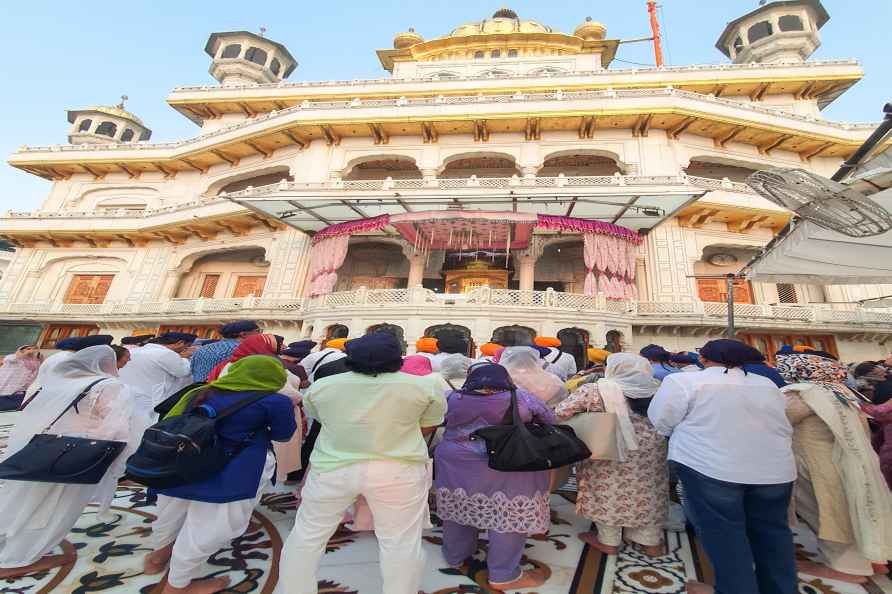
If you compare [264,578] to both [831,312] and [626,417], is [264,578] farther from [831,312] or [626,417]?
[831,312]

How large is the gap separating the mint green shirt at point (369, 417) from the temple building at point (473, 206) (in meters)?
8.55

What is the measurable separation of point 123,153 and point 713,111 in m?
26.1

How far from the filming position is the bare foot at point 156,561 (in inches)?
88.3

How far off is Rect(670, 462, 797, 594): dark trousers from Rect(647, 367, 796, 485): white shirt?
0.08m

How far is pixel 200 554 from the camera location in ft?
6.56

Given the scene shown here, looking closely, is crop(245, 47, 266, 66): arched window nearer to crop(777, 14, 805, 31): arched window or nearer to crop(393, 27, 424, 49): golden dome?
crop(393, 27, 424, 49): golden dome

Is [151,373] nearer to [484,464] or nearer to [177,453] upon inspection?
[177,453]

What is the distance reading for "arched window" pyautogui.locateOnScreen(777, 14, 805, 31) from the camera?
58.2 feet

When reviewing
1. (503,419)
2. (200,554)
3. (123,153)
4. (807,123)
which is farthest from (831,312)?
(123,153)

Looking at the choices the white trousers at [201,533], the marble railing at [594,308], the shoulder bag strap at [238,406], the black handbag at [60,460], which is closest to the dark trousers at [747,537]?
the shoulder bag strap at [238,406]

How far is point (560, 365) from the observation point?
199 inches

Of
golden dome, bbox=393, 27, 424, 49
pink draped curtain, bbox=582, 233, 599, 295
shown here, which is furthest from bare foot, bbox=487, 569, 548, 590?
golden dome, bbox=393, 27, 424, 49

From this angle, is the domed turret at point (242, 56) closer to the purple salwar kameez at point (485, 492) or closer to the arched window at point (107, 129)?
the arched window at point (107, 129)

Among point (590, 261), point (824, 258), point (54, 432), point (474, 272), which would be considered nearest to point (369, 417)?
point (54, 432)
